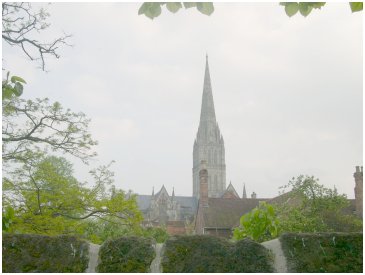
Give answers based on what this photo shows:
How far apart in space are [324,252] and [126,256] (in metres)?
2.90

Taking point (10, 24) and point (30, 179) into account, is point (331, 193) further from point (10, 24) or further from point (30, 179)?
point (10, 24)

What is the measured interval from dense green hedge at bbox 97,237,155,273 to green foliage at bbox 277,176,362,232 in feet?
57.9

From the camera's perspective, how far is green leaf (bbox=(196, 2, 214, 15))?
3.89m

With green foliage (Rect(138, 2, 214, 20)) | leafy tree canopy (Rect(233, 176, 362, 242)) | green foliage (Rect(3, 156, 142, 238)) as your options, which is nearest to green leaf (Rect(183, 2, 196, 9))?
green foliage (Rect(138, 2, 214, 20))

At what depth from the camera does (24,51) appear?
12.8 m

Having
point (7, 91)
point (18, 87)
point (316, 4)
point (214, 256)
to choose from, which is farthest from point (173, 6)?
point (214, 256)

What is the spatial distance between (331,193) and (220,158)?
8570 cm

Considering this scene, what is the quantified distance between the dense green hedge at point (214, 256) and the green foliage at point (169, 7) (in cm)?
365

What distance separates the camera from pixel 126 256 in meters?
6.35

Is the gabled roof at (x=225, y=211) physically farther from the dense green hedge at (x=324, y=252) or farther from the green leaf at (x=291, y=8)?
the green leaf at (x=291, y=8)

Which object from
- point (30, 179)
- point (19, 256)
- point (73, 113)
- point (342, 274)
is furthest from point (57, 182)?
point (342, 274)

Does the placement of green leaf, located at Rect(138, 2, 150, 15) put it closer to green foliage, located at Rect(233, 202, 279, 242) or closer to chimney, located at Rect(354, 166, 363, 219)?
green foliage, located at Rect(233, 202, 279, 242)

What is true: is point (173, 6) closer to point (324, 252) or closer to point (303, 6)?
point (303, 6)

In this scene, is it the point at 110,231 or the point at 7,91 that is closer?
the point at 7,91
